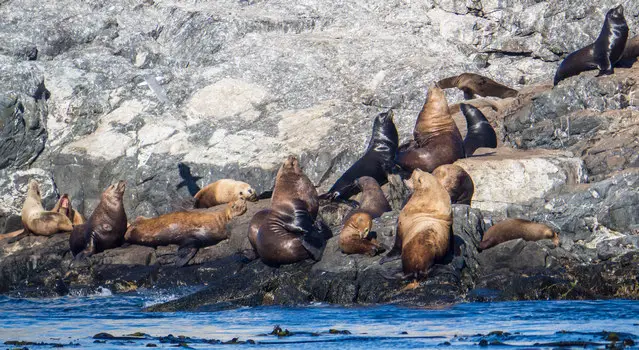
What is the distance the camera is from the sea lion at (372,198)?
44.4ft

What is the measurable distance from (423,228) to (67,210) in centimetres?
746

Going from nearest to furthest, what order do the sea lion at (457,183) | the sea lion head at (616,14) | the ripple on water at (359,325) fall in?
the ripple on water at (359,325)
the sea lion at (457,183)
the sea lion head at (616,14)

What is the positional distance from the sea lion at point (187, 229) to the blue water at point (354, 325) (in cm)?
268

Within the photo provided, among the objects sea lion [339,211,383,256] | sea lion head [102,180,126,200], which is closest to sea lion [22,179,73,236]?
sea lion head [102,180,126,200]

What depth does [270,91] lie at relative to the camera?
1831 centimetres

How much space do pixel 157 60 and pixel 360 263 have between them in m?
9.96

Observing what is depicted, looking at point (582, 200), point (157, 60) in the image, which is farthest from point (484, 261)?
point (157, 60)

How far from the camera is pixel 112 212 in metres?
14.5

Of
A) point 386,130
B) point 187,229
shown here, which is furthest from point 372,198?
point 187,229

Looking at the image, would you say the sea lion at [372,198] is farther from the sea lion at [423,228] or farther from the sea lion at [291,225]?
the sea lion at [423,228]

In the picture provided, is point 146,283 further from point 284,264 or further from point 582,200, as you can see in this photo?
point 582,200

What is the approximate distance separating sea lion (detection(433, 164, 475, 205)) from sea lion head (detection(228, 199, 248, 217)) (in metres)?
2.91

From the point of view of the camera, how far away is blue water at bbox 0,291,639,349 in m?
7.72

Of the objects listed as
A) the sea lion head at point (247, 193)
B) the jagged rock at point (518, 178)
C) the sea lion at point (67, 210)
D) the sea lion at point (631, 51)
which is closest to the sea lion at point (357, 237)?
the jagged rock at point (518, 178)
